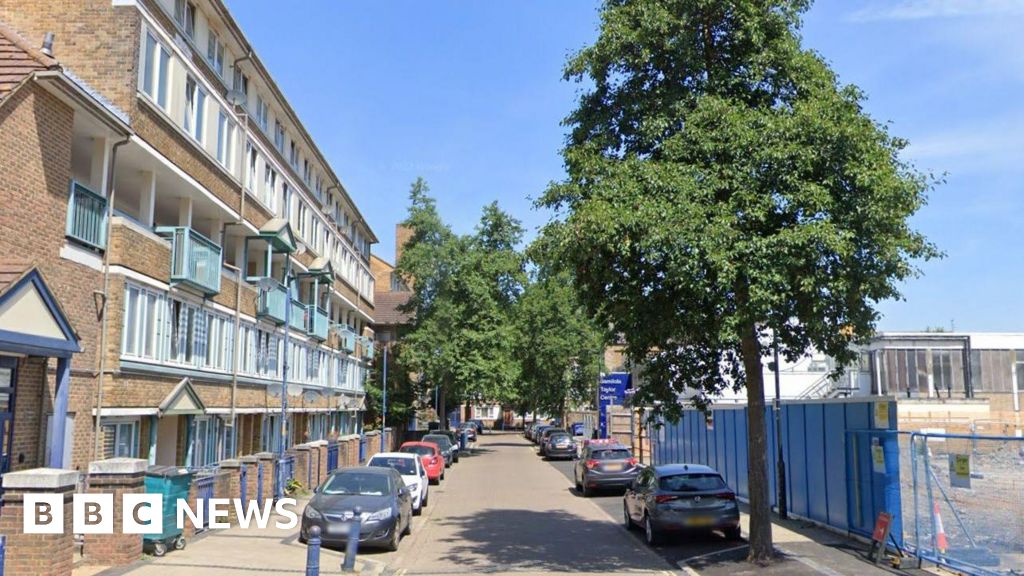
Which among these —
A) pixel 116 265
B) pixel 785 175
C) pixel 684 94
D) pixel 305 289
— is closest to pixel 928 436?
pixel 785 175

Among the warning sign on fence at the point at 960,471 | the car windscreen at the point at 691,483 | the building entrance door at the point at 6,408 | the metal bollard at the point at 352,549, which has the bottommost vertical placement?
the metal bollard at the point at 352,549

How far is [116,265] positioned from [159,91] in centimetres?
418

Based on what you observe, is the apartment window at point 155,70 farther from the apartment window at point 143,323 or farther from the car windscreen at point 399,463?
the car windscreen at point 399,463

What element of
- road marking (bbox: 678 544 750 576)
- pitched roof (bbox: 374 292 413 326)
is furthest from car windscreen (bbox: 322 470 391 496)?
pitched roof (bbox: 374 292 413 326)

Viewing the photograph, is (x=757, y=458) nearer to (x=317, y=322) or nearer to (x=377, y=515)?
(x=377, y=515)

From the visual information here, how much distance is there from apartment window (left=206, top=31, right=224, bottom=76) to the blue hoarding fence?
49.1 feet

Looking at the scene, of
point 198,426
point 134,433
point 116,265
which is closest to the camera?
point 116,265

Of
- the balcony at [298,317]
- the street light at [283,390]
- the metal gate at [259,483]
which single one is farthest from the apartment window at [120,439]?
the balcony at [298,317]

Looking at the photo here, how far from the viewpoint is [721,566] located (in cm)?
1282

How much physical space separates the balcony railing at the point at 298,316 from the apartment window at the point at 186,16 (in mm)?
11596

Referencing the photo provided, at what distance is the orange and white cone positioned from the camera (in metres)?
11.8

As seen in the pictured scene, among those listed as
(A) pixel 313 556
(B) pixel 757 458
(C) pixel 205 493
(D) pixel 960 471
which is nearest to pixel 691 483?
(B) pixel 757 458

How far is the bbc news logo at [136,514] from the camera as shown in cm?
932

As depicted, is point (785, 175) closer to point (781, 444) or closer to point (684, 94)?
point (684, 94)
